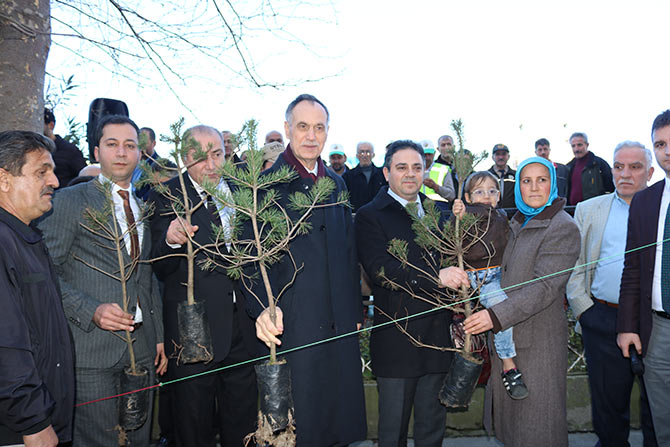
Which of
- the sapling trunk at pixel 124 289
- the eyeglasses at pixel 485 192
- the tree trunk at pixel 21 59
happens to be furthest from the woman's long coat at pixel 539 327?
the tree trunk at pixel 21 59

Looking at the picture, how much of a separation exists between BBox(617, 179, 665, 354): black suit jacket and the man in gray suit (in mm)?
2928

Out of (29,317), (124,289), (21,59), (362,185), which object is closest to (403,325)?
(124,289)

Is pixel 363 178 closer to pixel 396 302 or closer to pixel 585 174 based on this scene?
pixel 585 174

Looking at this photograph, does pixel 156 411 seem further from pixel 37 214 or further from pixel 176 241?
pixel 37 214

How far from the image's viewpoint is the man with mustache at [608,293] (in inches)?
138

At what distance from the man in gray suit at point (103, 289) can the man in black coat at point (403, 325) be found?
4.55ft

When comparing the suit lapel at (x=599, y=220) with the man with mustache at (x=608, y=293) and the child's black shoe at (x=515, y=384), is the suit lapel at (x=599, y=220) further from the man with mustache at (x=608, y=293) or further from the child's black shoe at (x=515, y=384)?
the child's black shoe at (x=515, y=384)

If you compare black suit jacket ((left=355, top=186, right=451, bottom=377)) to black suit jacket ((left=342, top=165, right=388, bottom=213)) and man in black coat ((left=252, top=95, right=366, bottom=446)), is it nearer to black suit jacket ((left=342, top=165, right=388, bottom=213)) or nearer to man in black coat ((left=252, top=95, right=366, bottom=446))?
man in black coat ((left=252, top=95, right=366, bottom=446))

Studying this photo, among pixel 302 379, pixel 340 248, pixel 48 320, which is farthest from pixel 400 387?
pixel 48 320

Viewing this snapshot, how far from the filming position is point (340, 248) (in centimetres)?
292

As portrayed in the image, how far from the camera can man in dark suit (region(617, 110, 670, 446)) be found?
2857mm

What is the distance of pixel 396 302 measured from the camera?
3.19 metres

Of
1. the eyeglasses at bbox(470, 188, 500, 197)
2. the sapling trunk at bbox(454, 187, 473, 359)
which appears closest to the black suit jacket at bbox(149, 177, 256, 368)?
the sapling trunk at bbox(454, 187, 473, 359)

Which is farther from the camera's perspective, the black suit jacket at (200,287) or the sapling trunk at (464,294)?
the black suit jacket at (200,287)
